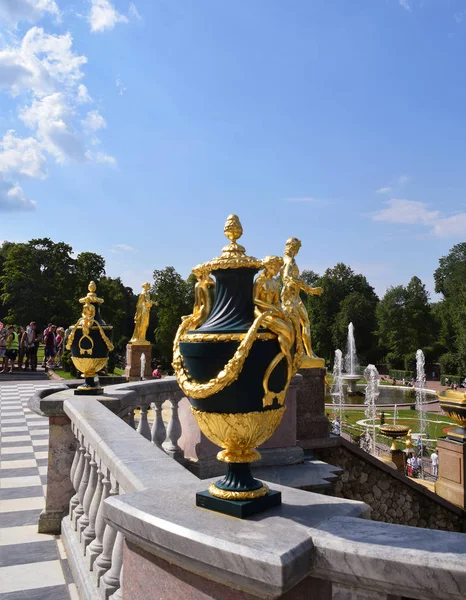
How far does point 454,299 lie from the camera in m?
63.2

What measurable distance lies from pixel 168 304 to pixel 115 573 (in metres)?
51.6

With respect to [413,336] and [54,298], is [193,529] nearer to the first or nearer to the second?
[54,298]

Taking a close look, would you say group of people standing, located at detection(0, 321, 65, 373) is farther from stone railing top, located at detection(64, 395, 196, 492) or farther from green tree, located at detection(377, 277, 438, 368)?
green tree, located at detection(377, 277, 438, 368)

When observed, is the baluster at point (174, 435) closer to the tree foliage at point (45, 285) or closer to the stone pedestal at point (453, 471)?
the stone pedestal at point (453, 471)

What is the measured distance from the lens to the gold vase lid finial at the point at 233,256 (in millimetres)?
2373

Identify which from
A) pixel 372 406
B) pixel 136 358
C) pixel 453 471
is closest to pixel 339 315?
pixel 372 406

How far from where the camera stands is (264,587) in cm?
164

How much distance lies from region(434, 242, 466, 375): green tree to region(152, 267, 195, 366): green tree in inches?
1127

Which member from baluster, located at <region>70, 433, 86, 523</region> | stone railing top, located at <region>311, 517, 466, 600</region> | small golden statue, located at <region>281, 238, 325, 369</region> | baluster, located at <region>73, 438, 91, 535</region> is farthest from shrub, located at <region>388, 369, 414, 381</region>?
stone railing top, located at <region>311, 517, 466, 600</region>

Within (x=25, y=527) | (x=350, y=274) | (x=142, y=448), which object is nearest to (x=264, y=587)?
(x=142, y=448)

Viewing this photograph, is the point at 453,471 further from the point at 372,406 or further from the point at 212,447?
the point at 372,406

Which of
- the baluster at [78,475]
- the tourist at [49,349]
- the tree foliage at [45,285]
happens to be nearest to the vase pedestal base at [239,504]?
the baluster at [78,475]

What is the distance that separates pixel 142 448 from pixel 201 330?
4.61 feet

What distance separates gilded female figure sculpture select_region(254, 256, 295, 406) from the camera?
218 cm
